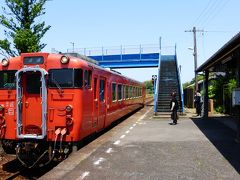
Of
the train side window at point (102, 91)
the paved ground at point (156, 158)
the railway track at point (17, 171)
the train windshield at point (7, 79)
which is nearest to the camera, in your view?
the paved ground at point (156, 158)

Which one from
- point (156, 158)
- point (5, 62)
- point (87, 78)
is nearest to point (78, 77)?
point (87, 78)

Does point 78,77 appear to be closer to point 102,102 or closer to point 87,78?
point 87,78

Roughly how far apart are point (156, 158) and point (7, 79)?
4.85 m

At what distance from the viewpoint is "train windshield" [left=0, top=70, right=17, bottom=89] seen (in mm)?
11438

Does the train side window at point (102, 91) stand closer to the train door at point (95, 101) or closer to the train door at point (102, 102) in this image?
the train door at point (102, 102)

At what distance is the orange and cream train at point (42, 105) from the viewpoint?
10805 mm

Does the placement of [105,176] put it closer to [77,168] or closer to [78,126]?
[77,168]

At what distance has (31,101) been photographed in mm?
11070

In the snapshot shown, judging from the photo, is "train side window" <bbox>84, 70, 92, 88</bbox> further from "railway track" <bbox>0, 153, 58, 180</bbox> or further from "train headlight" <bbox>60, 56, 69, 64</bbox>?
"railway track" <bbox>0, 153, 58, 180</bbox>

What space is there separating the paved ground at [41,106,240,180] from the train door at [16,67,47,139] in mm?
1369

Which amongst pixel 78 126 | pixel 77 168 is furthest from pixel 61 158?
pixel 77 168

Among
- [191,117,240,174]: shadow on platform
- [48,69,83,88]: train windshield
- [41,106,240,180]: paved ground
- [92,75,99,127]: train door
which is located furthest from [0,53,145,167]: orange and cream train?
[191,117,240,174]: shadow on platform

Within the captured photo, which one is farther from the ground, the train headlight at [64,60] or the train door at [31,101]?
the train headlight at [64,60]

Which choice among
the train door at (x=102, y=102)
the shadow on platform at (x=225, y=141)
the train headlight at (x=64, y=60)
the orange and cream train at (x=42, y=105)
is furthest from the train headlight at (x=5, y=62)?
the shadow on platform at (x=225, y=141)
